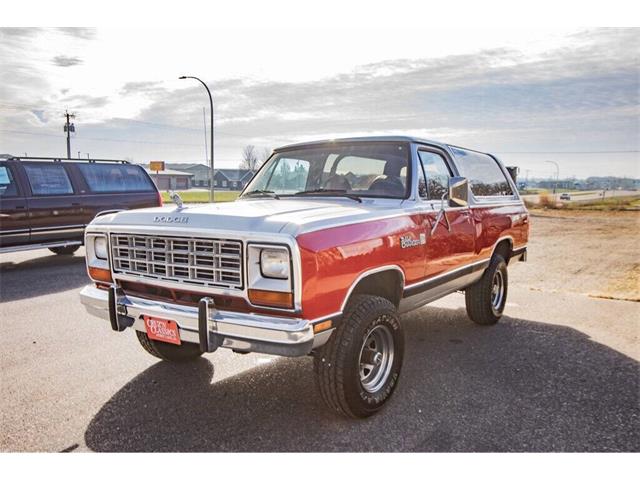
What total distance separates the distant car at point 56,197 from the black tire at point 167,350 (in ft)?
16.5

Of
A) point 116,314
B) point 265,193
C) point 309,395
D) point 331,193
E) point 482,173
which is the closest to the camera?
point 116,314

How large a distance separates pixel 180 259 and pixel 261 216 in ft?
2.00

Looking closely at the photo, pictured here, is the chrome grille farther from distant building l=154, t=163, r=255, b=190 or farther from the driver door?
distant building l=154, t=163, r=255, b=190

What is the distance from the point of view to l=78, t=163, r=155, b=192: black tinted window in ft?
30.9

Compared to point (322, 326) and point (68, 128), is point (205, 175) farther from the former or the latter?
point (322, 326)

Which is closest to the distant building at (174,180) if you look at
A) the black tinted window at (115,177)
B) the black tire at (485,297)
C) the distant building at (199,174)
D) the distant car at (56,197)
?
the distant building at (199,174)

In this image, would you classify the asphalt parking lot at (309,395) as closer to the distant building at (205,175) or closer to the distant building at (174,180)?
the distant building at (174,180)

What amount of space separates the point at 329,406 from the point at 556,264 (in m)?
9.18

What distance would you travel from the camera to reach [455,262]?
438 cm

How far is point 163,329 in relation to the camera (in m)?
3.06

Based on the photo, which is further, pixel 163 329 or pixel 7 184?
pixel 7 184

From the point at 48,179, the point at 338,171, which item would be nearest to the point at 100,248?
the point at 338,171

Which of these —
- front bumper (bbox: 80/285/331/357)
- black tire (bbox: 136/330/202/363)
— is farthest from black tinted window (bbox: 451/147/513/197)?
black tire (bbox: 136/330/202/363)

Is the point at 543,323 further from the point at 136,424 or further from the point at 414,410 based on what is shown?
the point at 136,424
